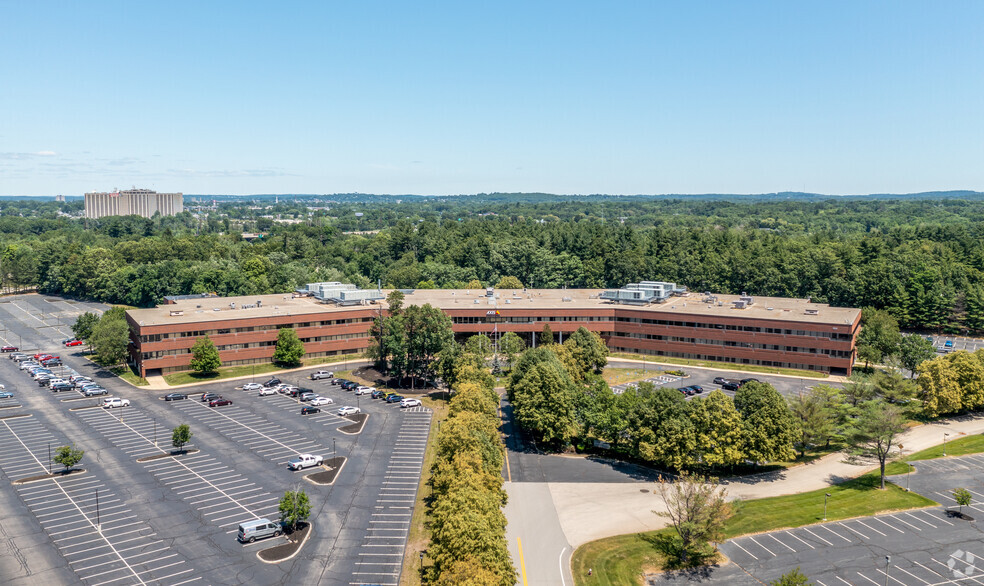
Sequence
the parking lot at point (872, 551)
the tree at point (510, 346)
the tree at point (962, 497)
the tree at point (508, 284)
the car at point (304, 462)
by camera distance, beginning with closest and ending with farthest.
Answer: the parking lot at point (872, 551) < the tree at point (962, 497) < the car at point (304, 462) < the tree at point (510, 346) < the tree at point (508, 284)

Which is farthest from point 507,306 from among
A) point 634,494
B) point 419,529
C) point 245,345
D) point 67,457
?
point 67,457

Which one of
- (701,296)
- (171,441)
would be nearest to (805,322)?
(701,296)

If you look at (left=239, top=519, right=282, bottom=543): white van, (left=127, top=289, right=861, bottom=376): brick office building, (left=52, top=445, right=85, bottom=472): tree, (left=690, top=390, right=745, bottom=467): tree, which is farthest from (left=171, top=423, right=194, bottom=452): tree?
(left=690, top=390, right=745, bottom=467): tree

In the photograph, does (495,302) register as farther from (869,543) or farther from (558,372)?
(869,543)

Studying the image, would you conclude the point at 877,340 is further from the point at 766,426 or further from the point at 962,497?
the point at 766,426

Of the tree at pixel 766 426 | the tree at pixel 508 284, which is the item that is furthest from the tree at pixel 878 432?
the tree at pixel 508 284

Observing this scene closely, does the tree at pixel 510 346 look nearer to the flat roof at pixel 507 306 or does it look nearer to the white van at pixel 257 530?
the flat roof at pixel 507 306

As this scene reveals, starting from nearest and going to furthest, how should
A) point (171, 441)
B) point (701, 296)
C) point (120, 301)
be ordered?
point (171, 441)
point (701, 296)
point (120, 301)
